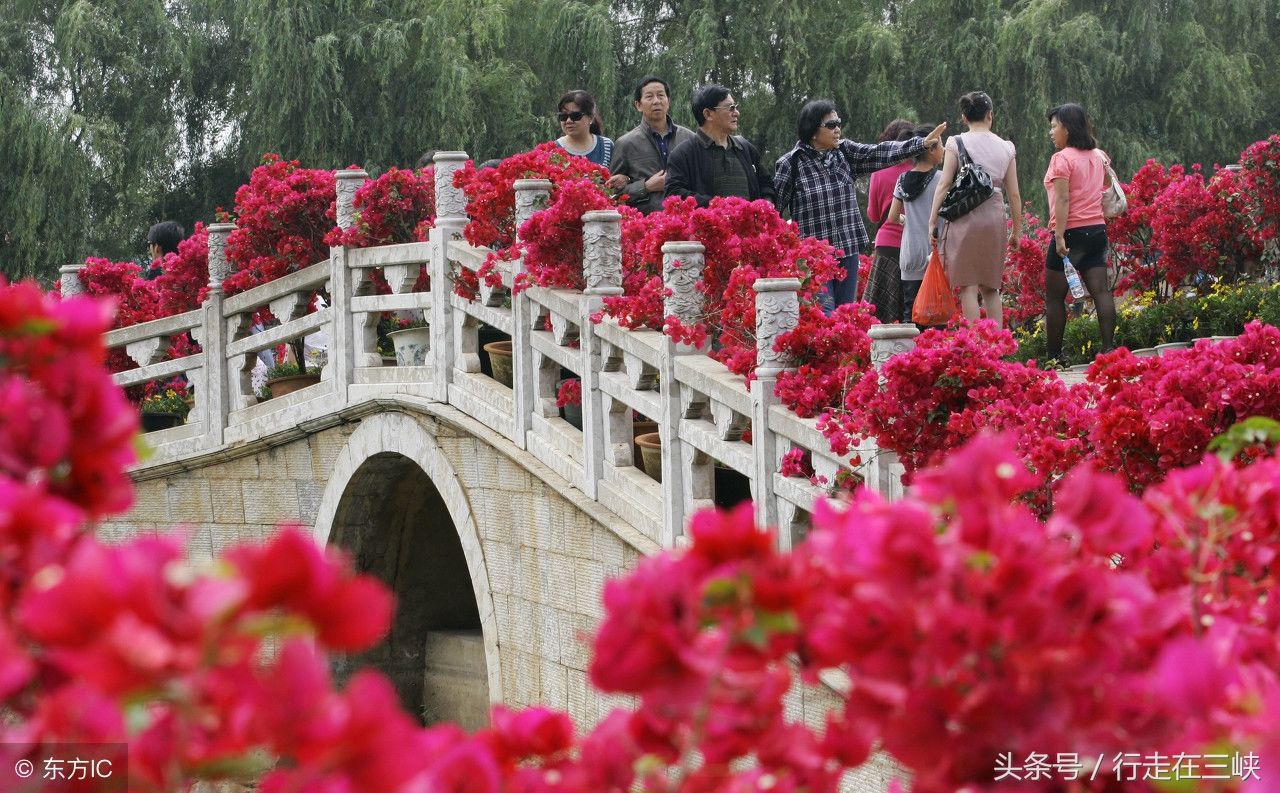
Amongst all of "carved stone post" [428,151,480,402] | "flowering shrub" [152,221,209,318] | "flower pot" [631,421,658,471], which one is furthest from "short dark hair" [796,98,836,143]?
"flowering shrub" [152,221,209,318]

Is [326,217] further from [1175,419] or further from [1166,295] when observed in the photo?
[1175,419]

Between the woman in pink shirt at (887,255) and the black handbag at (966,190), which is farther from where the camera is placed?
the woman in pink shirt at (887,255)

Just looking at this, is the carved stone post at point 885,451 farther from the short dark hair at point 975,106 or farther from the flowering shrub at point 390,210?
the flowering shrub at point 390,210

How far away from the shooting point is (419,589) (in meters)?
10.3

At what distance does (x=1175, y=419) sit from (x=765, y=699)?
3.03 meters

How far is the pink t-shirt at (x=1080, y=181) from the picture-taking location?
8.64 meters

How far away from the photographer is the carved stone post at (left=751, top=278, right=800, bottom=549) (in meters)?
5.51

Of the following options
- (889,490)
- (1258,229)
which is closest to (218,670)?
(889,490)

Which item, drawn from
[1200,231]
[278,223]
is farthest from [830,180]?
[1200,231]

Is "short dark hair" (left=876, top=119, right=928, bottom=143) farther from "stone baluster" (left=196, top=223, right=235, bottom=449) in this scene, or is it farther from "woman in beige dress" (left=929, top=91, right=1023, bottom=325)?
"stone baluster" (left=196, top=223, right=235, bottom=449)

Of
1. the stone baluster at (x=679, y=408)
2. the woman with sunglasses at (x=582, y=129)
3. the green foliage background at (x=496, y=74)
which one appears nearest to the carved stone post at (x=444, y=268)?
the woman with sunglasses at (x=582, y=129)

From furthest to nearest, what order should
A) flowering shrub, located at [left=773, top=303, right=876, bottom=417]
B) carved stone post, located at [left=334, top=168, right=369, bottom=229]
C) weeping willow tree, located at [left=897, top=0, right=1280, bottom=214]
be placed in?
weeping willow tree, located at [left=897, top=0, right=1280, bottom=214]
carved stone post, located at [left=334, top=168, right=369, bottom=229]
flowering shrub, located at [left=773, top=303, right=876, bottom=417]

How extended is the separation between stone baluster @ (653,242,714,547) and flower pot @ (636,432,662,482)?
0.36 metres

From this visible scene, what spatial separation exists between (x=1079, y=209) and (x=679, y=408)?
11.2 ft
